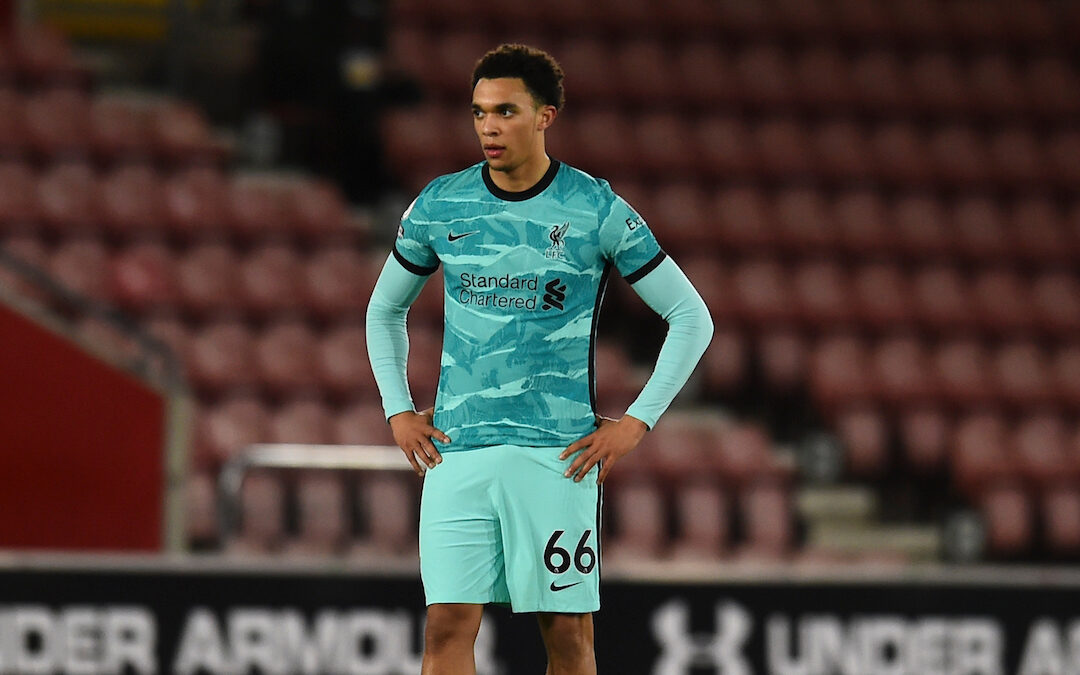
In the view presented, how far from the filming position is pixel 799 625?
6.48m

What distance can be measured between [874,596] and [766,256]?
4097 mm

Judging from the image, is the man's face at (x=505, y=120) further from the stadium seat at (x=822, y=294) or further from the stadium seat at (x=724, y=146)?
the stadium seat at (x=724, y=146)

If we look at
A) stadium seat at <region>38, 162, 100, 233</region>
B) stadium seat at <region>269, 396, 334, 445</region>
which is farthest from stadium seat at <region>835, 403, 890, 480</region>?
stadium seat at <region>38, 162, 100, 233</region>

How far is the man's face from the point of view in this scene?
349cm

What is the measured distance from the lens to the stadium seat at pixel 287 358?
8.86m

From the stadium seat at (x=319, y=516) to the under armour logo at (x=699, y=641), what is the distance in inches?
78.3

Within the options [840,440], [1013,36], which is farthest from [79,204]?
[1013,36]

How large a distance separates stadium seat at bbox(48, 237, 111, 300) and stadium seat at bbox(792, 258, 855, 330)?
4.02 meters

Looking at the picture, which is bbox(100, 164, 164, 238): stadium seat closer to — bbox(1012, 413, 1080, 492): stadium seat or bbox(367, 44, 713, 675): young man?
bbox(1012, 413, 1080, 492): stadium seat

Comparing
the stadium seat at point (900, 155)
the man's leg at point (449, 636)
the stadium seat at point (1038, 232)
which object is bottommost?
the man's leg at point (449, 636)

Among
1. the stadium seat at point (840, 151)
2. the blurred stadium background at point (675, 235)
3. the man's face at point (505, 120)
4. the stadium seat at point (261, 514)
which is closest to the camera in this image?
the man's face at point (505, 120)

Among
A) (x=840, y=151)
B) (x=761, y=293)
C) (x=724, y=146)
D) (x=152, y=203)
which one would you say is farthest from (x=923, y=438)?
(x=152, y=203)

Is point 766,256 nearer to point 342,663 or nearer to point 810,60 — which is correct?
point 810,60

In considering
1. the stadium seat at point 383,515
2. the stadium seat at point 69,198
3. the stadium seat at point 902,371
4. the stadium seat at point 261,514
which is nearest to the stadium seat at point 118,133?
the stadium seat at point 69,198
